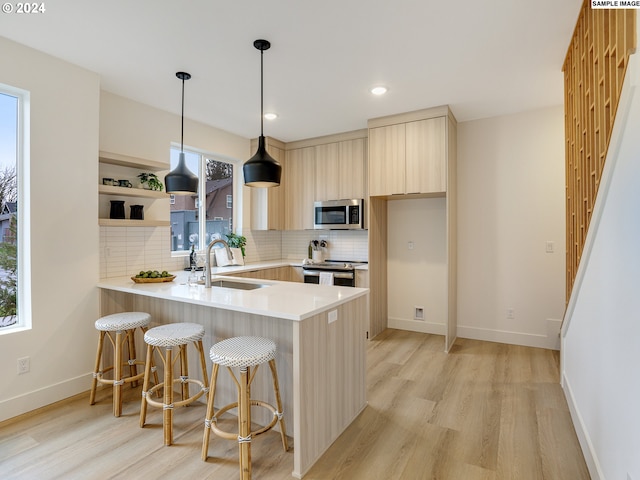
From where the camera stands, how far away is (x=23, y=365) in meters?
2.49

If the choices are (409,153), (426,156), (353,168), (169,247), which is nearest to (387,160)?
(409,153)

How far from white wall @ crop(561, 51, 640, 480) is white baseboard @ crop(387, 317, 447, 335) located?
2.13 metres

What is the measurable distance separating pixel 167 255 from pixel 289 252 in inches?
82.3

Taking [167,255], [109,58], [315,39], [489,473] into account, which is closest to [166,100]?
[109,58]

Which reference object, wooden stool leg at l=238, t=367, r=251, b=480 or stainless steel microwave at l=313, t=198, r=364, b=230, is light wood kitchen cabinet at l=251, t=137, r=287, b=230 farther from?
wooden stool leg at l=238, t=367, r=251, b=480

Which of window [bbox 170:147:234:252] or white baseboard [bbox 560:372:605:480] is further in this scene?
window [bbox 170:147:234:252]

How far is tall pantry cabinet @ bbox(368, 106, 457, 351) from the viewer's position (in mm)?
3717

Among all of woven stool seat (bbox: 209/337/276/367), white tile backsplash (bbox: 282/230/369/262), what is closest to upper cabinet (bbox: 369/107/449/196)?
white tile backsplash (bbox: 282/230/369/262)

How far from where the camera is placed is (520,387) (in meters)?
2.90

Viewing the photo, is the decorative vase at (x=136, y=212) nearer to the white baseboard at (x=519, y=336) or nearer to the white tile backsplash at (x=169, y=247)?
the white tile backsplash at (x=169, y=247)

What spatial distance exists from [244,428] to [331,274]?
2601 mm

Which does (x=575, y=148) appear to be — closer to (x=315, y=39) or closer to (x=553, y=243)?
(x=553, y=243)

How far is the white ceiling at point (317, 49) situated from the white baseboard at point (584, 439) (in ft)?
8.27

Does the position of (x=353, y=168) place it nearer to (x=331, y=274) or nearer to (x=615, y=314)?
(x=331, y=274)
